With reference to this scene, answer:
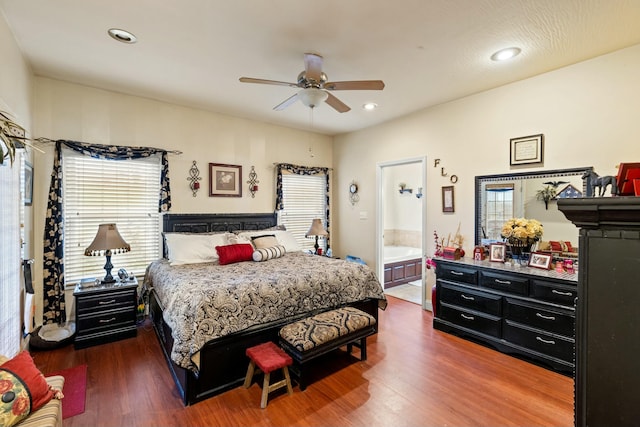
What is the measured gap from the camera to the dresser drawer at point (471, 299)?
309 cm

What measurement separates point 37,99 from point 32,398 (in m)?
3.26

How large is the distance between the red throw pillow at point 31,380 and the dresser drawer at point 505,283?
3555 mm

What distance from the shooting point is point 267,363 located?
2.23m

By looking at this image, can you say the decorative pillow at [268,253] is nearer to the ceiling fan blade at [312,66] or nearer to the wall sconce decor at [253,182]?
the wall sconce decor at [253,182]

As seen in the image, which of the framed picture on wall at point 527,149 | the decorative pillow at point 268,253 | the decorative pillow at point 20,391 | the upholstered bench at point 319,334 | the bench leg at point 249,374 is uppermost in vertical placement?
the framed picture on wall at point 527,149

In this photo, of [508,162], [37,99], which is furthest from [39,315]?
[508,162]

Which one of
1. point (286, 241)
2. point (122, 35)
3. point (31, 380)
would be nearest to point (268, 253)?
point (286, 241)

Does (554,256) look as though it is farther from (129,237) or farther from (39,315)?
(39,315)

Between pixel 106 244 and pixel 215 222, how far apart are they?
143 centimetres

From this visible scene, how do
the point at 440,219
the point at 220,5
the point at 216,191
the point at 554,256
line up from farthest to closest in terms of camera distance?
1. the point at 216,191
2. the point at 440,219
3. the point at 554,256
4. the point at 220,5

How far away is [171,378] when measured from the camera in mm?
2580

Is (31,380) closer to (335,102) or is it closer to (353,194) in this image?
(335,102)

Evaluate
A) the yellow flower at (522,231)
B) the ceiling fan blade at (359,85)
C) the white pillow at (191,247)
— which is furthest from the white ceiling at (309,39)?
the white pillow at (191,247)

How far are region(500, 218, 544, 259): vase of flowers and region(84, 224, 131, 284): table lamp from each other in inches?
164
